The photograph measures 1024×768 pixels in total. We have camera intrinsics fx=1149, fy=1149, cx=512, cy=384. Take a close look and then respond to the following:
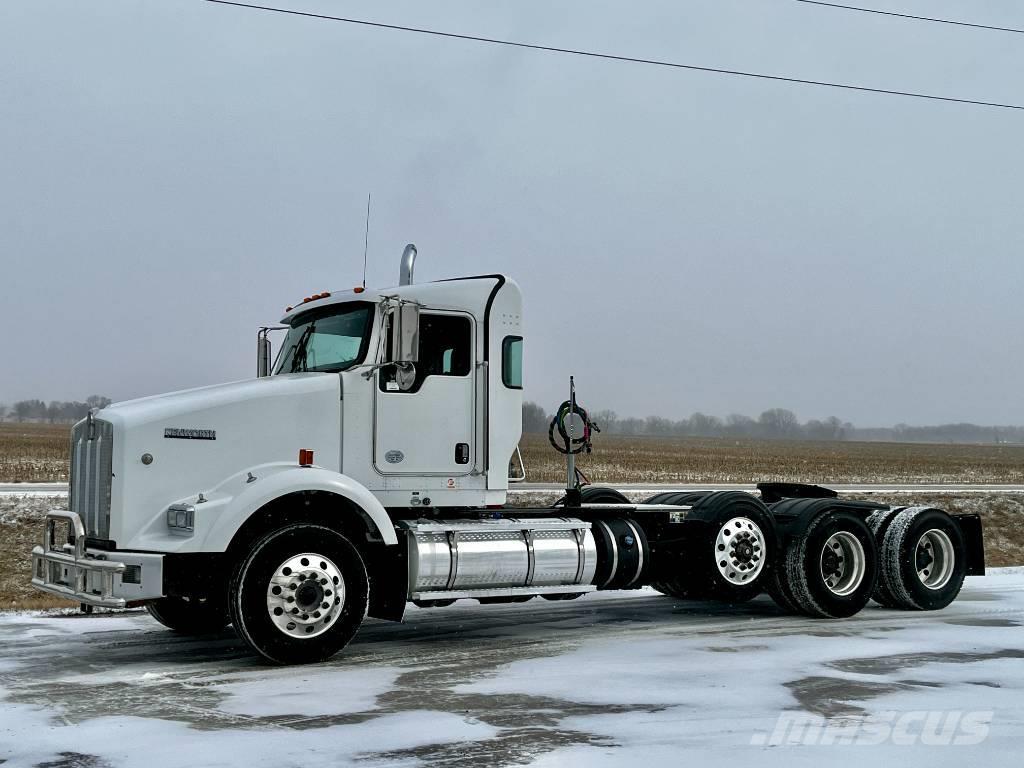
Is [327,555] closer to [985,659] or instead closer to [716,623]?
A: [716,623]

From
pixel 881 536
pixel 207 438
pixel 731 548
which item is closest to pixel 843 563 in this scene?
pixel 881 536

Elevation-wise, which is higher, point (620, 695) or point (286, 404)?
point (286, 404)

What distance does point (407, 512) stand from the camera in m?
10.2

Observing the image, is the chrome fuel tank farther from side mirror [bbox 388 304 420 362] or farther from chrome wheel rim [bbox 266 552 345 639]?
side mirror [bbox 388 304 420 362]

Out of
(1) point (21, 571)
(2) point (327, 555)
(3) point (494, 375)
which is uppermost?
(3) point (494, 375)

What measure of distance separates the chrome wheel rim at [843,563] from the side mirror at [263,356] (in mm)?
6165

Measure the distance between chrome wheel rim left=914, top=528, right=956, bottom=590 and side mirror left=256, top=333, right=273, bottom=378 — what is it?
294 inches

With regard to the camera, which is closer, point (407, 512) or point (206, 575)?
point (206, 575)

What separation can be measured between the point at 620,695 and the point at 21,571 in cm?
1269

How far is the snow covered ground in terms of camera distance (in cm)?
636

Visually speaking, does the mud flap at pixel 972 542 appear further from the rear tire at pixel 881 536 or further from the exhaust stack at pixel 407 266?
the exhaust stack at pixel 407 266

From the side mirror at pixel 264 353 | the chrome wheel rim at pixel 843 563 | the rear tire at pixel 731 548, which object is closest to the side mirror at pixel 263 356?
the side mirror at pixel 264 353

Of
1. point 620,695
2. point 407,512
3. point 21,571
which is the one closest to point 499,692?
point 620,695

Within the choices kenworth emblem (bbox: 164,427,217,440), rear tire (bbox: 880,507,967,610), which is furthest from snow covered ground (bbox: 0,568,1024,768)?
kenworth emblem (bbox: 164,427,217,440)
